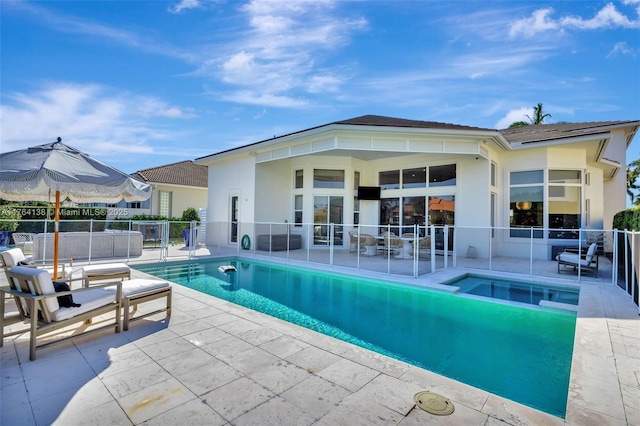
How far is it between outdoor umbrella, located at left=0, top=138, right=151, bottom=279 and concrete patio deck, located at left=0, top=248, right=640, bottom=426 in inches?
76.5

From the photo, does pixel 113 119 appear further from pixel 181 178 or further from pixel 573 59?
pixel 573 59

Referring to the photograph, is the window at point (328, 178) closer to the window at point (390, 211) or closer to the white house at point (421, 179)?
the white house at point (421, 179)

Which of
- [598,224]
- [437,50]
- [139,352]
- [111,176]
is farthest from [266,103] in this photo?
[598,224]

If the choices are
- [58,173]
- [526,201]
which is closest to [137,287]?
[58,173]

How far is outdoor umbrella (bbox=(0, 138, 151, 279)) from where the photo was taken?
4.09 m

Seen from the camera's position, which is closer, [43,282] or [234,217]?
[43,282]

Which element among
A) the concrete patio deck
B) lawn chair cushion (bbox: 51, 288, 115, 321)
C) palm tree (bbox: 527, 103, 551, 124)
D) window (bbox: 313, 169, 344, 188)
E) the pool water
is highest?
palm tree (bbox: 527, 103, 551, 124)

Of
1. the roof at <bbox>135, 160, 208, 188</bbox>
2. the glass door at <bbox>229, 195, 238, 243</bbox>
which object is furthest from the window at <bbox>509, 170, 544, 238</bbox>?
the roof at <bbox>135, 160, 208, 188</bbox>

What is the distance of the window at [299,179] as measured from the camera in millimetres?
14156

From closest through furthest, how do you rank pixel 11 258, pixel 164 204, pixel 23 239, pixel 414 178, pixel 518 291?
1. pixel 11 258
2. pixel 518 291
3. pixel 23 239
4. pixel 414 178
5. pixel 164 204

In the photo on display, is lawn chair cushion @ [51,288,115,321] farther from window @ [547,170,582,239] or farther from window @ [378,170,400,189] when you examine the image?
window @ [547,170,582,239]

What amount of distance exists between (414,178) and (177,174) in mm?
16553

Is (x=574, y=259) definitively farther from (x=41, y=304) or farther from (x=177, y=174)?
(x=177, y=174)

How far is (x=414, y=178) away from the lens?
13156 millimetres
